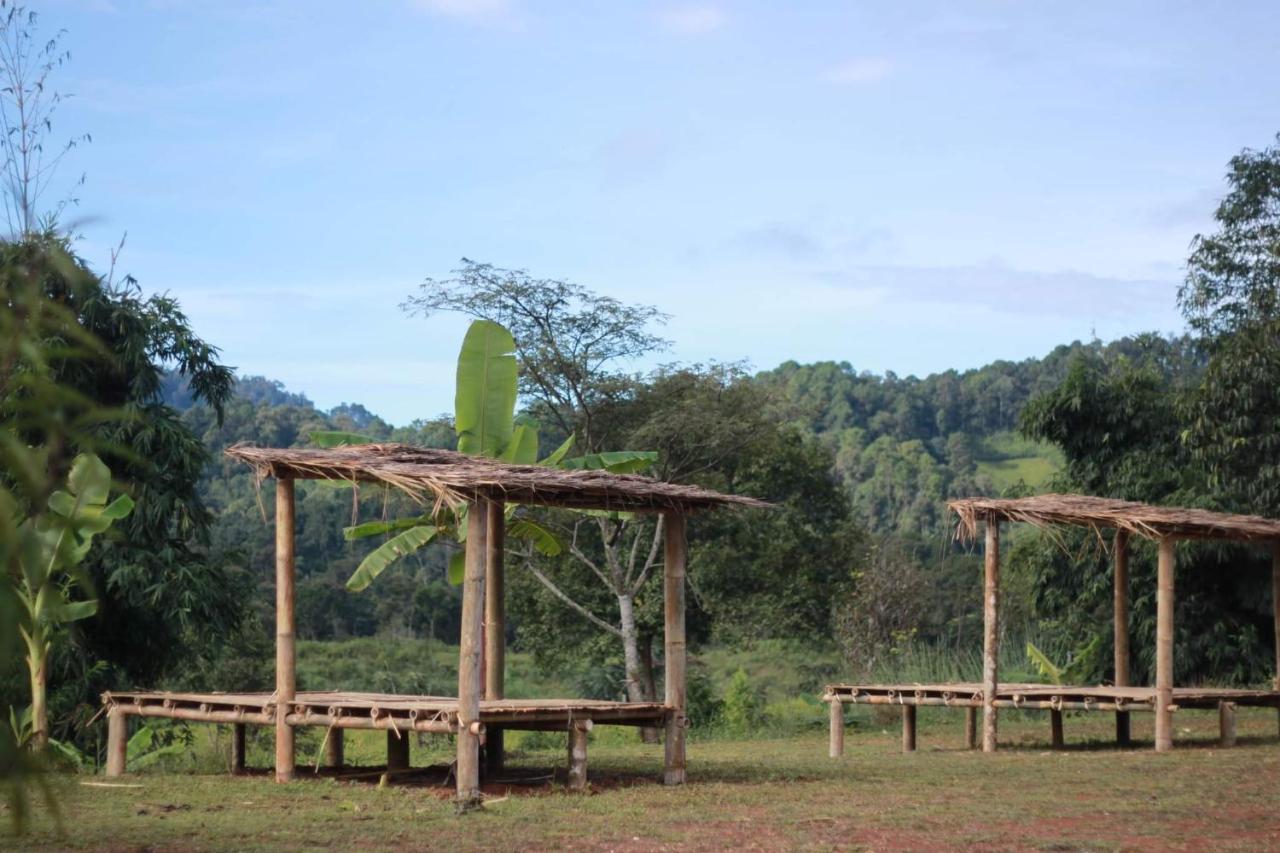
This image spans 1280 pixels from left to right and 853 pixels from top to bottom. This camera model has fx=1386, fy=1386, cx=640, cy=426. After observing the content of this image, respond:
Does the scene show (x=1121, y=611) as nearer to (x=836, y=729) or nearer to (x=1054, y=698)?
(x=1054, y=698)

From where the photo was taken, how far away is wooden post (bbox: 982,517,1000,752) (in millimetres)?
12695

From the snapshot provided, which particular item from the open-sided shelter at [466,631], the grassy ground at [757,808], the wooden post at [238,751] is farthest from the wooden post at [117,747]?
the wooden post at [238,751]

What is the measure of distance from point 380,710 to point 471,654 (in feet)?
3.29

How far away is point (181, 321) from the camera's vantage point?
14477 millimetres

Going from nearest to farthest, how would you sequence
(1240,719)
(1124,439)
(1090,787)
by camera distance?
1. (1090,787)
2. (1240,719)
3. (1124,439)

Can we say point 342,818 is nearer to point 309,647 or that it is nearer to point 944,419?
point 309,647

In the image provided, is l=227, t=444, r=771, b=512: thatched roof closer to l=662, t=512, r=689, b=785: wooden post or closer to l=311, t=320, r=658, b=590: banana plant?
l=662, t=512, r=689, b=785: wooden post

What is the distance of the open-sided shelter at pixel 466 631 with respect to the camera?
866 centimetres

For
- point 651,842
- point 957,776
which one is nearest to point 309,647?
point 957,776

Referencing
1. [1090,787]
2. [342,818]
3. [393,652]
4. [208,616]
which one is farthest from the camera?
[393,652]

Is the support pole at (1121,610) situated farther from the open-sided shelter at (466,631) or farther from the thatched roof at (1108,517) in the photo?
the open-sided shelter at (466,631)

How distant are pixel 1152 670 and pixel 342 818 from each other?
13.0m

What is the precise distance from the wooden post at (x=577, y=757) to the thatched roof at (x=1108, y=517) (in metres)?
4.63

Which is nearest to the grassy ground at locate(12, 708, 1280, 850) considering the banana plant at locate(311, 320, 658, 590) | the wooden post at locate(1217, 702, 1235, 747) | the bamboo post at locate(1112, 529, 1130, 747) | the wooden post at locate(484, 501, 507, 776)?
the wooden post at locate(1217, 702, 1235, 747)
